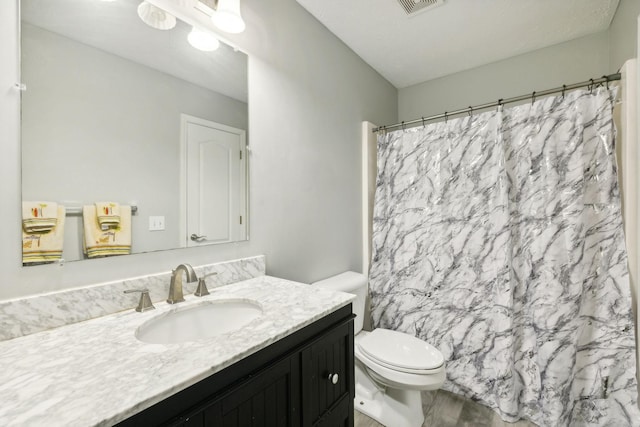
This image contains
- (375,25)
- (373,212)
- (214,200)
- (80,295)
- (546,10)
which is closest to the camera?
(80,295)

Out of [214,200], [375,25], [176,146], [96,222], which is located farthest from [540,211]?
[96,222]

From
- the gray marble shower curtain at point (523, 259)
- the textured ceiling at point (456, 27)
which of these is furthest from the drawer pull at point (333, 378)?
the textured ceiling at point (456, 27)

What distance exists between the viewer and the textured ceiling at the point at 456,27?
1720 mm

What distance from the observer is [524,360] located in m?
1.70

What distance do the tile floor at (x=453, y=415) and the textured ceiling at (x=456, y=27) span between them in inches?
95.1

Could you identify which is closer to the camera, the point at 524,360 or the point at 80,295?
the point at 80,295

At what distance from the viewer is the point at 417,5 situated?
1695 mm

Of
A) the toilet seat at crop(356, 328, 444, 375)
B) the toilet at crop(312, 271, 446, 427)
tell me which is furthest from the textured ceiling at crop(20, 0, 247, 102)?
the toilet seat at crop(356, 328, 444, 375)

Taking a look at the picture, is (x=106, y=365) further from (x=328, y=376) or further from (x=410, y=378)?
(x=410, y=378)

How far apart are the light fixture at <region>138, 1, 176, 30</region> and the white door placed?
0.35 m

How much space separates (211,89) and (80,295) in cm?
95

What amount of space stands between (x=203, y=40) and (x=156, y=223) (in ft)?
2.70

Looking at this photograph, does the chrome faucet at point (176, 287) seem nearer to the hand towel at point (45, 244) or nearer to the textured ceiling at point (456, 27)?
the hand towel at point (45, 244)

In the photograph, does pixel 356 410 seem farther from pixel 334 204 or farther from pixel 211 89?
pixel 211 89
